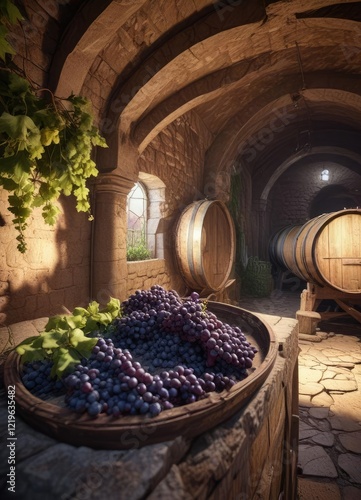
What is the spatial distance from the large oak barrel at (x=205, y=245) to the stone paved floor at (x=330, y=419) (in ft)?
6.70

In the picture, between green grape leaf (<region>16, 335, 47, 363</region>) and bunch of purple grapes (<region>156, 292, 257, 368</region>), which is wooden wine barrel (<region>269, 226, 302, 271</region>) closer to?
bunch of purple grapes (<region>156, 292, 257, 368</region>)

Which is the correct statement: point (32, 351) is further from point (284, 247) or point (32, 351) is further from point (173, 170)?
point (284, 247)

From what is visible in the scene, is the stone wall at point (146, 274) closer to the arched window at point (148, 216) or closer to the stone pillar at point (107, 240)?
the arched window at point (148, 216)

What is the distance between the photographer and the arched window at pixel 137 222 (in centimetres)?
414

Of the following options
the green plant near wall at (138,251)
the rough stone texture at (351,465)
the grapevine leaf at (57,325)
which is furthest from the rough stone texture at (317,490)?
the green plant near wall at (138,251)

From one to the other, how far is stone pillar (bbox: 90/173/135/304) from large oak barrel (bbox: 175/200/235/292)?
55.2 inches

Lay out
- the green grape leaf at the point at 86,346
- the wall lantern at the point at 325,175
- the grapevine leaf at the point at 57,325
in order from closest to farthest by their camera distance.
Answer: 1. the green grape leaf at the point at 86,346
2. the grapevine leaf at the point at 57,325
3. the wall lantern at the point at 325,175

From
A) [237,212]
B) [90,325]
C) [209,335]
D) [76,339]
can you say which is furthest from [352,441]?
[237,212]

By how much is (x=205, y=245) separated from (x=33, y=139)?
3.46 meters

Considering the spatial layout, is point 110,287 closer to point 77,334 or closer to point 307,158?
point 77,334

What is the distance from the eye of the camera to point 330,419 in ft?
9.64

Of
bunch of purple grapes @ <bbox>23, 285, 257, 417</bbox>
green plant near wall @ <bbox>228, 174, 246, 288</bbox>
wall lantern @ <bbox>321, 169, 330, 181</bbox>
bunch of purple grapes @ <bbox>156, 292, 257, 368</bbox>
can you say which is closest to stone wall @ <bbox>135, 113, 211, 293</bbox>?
green plant near wall @ <bbox>228, 174, 246, 288</bbox>

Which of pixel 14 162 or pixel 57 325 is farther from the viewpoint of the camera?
pixel 14 162

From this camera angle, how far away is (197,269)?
13.9 feet
